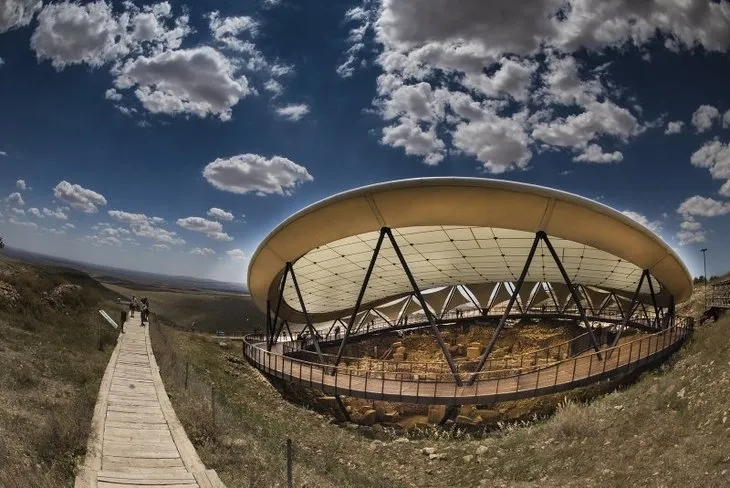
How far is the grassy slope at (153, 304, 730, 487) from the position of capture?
9.24m

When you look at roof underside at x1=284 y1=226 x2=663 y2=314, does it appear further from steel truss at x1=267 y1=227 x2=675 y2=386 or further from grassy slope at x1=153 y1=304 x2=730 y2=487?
grassy slope at x1=153 y1=304 x2=730 y2=487

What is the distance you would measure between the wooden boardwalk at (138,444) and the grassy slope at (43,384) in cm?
32

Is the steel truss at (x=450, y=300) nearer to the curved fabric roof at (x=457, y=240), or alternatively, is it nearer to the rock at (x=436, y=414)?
the curved fabric roof at (x=457, y=240)

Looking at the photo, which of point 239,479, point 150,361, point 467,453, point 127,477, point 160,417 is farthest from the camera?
point 150,361

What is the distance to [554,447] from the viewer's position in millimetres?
12266

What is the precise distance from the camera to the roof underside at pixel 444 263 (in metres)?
23.5

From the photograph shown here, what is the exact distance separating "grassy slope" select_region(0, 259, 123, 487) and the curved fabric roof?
9.93 meters

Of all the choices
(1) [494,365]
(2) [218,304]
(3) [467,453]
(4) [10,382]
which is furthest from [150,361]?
(2) [218,304]

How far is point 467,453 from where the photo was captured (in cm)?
1399

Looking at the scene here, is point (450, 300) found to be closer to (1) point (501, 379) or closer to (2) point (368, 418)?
(2) point (368, 418)

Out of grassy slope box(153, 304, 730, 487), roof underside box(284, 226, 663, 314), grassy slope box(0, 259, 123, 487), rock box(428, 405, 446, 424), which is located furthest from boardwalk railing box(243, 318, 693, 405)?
grassy slope box(0, 259, 123, 487)

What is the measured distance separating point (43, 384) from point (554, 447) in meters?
13.1

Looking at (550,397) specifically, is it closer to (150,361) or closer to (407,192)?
(407,192)

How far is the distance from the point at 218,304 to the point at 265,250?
18077cm
